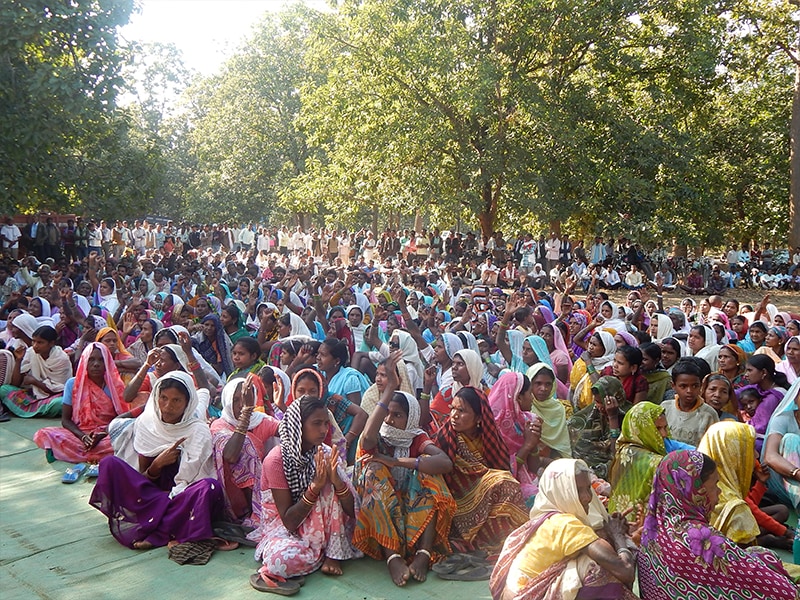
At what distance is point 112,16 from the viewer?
33.7 feet

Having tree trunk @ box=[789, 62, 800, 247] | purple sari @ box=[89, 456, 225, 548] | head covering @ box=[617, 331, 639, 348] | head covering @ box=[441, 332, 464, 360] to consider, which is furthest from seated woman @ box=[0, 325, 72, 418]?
tree trunk @ box=[789, 62, 800, 247]

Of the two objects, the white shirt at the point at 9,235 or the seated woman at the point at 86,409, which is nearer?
the seated woman at the point at 86,409

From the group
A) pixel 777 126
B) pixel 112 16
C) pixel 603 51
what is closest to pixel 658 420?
pixel 112 16

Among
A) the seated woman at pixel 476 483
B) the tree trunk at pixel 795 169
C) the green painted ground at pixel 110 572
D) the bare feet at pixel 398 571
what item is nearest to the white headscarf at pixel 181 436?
the green painted ground at pixel 110 572

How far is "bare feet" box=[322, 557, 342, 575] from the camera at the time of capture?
12.7ft

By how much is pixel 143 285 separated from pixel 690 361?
8356mm

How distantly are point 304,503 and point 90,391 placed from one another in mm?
2692

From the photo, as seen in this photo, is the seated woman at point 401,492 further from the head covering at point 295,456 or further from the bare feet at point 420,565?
the head covering at point 295,456

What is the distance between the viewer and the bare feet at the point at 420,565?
3.82m

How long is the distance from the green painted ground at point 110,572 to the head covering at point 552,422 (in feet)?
4.66

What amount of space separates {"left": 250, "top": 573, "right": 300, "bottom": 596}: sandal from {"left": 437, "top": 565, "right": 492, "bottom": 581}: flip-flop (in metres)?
0.72

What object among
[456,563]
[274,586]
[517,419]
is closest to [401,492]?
[456,563]

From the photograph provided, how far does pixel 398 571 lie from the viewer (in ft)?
12.5

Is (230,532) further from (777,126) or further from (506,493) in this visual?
(777,126)
